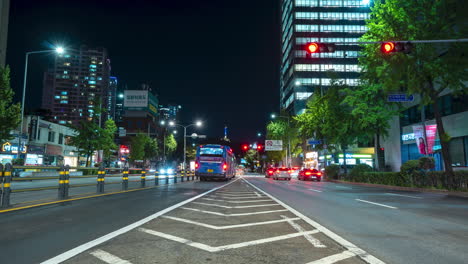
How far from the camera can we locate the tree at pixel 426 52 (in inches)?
736

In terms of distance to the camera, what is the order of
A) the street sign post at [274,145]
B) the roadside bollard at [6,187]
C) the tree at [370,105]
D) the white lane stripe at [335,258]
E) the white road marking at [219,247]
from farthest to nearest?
1. the street sign post at [274,145]
2. the tree at [370,105]
3. the roadside bollard at [6,187]
4. the white road marking at [219,247]
5. the white lane stripe at [335,258]

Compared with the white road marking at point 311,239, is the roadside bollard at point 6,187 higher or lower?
higher

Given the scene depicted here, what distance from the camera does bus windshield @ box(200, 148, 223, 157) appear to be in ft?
105

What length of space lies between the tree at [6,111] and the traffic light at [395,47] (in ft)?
102

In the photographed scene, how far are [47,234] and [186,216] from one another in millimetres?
3093

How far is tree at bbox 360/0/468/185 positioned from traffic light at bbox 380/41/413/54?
24.1 feet

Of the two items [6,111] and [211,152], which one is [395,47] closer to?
[211,152]

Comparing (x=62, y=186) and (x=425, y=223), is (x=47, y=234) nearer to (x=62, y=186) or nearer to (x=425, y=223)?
(x=62, y=186)

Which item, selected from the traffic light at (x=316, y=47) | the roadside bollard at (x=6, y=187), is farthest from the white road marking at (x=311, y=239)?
the traffic light at (x=316, y=47)

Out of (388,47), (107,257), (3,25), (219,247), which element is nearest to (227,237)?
(219,247)

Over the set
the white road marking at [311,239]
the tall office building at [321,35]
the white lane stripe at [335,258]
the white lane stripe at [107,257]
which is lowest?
the white road marking at [311,239]

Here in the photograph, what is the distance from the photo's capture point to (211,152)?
105 ft

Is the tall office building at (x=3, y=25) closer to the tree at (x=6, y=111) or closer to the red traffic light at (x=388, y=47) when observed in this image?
the tree at (x=6, y=111)

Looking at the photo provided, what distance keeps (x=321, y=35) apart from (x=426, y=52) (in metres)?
81.8
